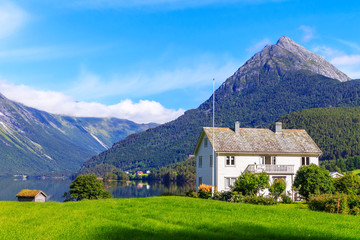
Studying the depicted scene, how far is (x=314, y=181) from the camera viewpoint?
4944 cm

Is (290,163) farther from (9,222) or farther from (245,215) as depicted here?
(9,222)

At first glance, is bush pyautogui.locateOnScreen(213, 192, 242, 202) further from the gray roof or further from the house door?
the house door

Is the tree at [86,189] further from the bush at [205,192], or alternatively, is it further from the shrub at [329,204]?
the shrub at [329,204]

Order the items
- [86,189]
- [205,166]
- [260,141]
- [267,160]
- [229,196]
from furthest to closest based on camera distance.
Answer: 1. [86,189]
2. [205,166]
3. [260,141]
4. [267,160]
5. [229,196]

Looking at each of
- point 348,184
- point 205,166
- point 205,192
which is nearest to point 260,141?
point 205,166

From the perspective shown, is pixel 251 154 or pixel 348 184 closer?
pixel 348 184

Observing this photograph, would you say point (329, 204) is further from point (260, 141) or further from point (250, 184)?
point (260, 141)

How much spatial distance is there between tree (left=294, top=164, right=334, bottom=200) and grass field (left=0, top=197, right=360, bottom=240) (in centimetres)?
2361

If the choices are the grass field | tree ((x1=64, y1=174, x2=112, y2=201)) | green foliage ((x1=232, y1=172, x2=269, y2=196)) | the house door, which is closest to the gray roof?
the house door

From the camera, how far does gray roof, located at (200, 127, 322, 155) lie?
5950 centimetres

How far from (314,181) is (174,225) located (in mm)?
33774

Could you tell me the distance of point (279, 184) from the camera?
46.0 meters

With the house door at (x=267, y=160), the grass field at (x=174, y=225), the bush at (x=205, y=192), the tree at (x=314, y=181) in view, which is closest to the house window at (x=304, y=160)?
the house door at (x=267, y=160)

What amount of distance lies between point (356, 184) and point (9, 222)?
37.2m
